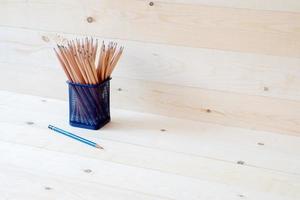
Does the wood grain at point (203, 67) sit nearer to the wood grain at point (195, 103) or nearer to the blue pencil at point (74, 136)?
the wood grain at point (195, 103)

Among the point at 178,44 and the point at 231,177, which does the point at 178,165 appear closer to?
the point at 231,177

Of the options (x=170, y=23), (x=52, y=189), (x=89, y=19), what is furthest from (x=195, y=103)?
(x=52, y=189)

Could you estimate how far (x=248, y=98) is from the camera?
1.07m

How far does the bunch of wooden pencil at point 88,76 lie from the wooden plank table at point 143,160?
0.13 feet

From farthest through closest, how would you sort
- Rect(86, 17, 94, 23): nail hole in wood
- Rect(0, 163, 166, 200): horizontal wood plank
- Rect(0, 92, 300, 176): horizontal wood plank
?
Rect(86, 17, 94, 23): nail hole in wood, Rect(0, 92, 300, 176): horizontal wood plank, Rect(0, 163, 166, 200): horizontal wood plank

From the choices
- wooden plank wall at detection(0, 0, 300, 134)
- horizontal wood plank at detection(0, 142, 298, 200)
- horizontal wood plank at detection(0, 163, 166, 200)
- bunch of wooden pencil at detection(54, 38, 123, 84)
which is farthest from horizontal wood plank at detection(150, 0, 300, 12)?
horizontal wood plank at detection(0, 163, 166, 200)

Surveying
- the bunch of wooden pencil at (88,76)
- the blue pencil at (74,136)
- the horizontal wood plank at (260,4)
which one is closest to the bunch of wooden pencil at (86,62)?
the bunch of wooden pencil at (88,76)

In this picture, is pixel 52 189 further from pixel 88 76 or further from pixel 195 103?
pixel 195 103

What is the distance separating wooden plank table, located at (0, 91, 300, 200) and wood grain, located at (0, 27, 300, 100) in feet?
0.32

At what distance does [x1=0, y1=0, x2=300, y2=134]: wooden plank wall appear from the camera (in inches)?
40.1

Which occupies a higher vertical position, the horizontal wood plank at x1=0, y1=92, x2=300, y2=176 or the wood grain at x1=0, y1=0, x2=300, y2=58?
the wood grain at x1=0, y1=0, x2=300, y2=58

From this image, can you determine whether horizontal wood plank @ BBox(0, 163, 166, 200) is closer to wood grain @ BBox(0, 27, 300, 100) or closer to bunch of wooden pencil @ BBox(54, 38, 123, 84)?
bunch of wooden pencil @ BBox(54, 38, 123, 84)

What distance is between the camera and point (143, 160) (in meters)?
0.92

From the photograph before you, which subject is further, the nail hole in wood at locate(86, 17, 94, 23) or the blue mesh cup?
Result: the nail hole in wood at locate(86, 17, 94, 23)
